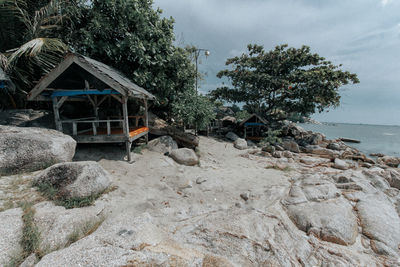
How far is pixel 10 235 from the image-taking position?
2.74 metres

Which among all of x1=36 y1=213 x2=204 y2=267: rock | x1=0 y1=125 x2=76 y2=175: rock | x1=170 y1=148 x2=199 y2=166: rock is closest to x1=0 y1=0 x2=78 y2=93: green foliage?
x1=0 y1=125 x2=76 y2=175: rock

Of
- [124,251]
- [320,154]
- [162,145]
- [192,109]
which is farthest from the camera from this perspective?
[320,154]

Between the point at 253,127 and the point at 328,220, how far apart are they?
1963 centimetres

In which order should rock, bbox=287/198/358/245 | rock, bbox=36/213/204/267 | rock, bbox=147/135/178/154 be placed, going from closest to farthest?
rock, bbox=36/213/204/267, rock, bbox=287/198/358/245, rock, bbox=147/135/178/154

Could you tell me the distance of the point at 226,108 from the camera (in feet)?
124

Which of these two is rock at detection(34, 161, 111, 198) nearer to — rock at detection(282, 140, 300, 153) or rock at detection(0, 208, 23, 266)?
rock at detection(0, 208, 23, 266)

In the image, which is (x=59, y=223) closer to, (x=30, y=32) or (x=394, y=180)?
(x=30, y=32)

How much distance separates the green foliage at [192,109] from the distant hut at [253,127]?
32.1 feet

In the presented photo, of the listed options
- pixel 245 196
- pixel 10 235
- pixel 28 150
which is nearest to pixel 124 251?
pixel 10 235

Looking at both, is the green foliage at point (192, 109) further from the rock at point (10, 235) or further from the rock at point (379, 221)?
the rock at point (10, 235)

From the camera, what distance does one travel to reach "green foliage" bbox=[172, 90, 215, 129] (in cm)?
1237

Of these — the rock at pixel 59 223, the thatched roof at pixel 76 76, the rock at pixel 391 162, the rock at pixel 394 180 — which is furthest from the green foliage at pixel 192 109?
the rock at pixel 391 162

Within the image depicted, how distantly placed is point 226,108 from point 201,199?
3343 cm

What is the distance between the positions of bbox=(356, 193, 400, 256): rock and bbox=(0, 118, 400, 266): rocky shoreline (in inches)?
0.9
